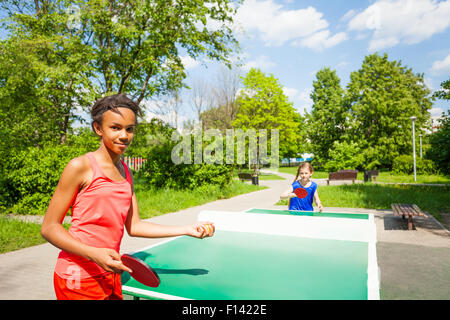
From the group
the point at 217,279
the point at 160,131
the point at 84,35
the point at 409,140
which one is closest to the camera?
the point at 217,279

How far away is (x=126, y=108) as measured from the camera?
1.65 m

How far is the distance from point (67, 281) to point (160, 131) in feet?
43.9

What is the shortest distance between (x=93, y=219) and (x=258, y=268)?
164 cm

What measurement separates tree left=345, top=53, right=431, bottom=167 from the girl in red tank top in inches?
1655

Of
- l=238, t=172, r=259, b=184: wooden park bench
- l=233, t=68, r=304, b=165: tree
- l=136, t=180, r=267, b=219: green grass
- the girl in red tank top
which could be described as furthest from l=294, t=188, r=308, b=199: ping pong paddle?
l=233, t=68, r=304, b=165: tree

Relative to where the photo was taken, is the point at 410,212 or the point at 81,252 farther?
the point at 410,212

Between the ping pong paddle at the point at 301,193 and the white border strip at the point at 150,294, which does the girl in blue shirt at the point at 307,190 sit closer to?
the ping pong paddle at the point at 301,193

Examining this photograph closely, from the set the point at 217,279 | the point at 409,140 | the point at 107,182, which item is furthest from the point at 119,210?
the point at 409,140

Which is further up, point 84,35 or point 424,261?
point 84,35

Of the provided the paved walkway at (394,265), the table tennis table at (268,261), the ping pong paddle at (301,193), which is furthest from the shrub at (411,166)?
the table tennis table at (268,261)

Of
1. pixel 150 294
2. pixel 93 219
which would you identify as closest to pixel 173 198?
pixel 150 294

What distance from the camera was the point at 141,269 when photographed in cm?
166

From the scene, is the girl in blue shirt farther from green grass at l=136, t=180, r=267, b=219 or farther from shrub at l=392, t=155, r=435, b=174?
shrub at l=392, t=155, r=435, b=174

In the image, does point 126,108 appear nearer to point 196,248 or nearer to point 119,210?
A: point 119,210
